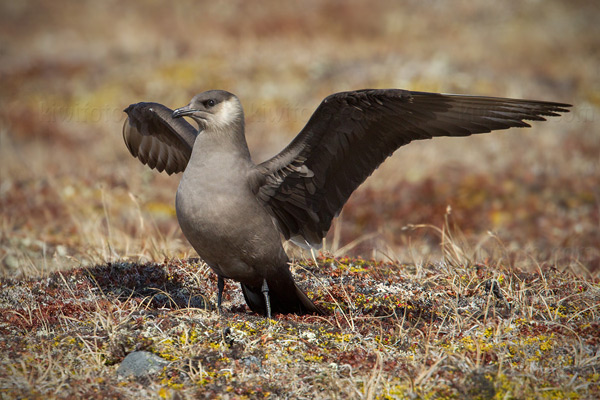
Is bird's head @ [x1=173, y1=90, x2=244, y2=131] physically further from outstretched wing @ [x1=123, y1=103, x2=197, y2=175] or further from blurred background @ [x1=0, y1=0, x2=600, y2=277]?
blurred background @ [x1=0, y1=0, x2=600, y2=277]

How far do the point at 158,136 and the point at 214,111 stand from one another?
1.09 metres

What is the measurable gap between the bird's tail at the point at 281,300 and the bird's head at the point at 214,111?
1.22 m

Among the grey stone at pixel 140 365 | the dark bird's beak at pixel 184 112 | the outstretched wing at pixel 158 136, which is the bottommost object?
the grey stone at pixel 140 365

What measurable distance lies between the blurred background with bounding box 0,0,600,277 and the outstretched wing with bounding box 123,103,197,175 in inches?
27.2

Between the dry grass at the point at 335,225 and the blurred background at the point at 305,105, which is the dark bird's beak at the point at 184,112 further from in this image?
the blurred background at the point at 305,105

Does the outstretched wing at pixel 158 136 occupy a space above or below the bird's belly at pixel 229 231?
above

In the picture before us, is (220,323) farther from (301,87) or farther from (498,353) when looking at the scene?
(301,87)

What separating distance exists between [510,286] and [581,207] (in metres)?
4.95

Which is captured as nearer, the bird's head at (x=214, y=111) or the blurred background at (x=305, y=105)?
the bird's head at (x=214, y=111)

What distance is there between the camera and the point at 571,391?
3168 millimetres

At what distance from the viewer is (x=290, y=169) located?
4.23 m

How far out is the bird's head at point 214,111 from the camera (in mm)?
4281

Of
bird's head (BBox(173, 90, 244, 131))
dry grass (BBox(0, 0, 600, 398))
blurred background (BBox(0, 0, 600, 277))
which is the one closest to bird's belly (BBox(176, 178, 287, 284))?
dry grass (BBox(0, 0, 600, 398))

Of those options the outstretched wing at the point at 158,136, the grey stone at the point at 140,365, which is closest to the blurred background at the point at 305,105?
the outstretched wing at the point at 158,136
